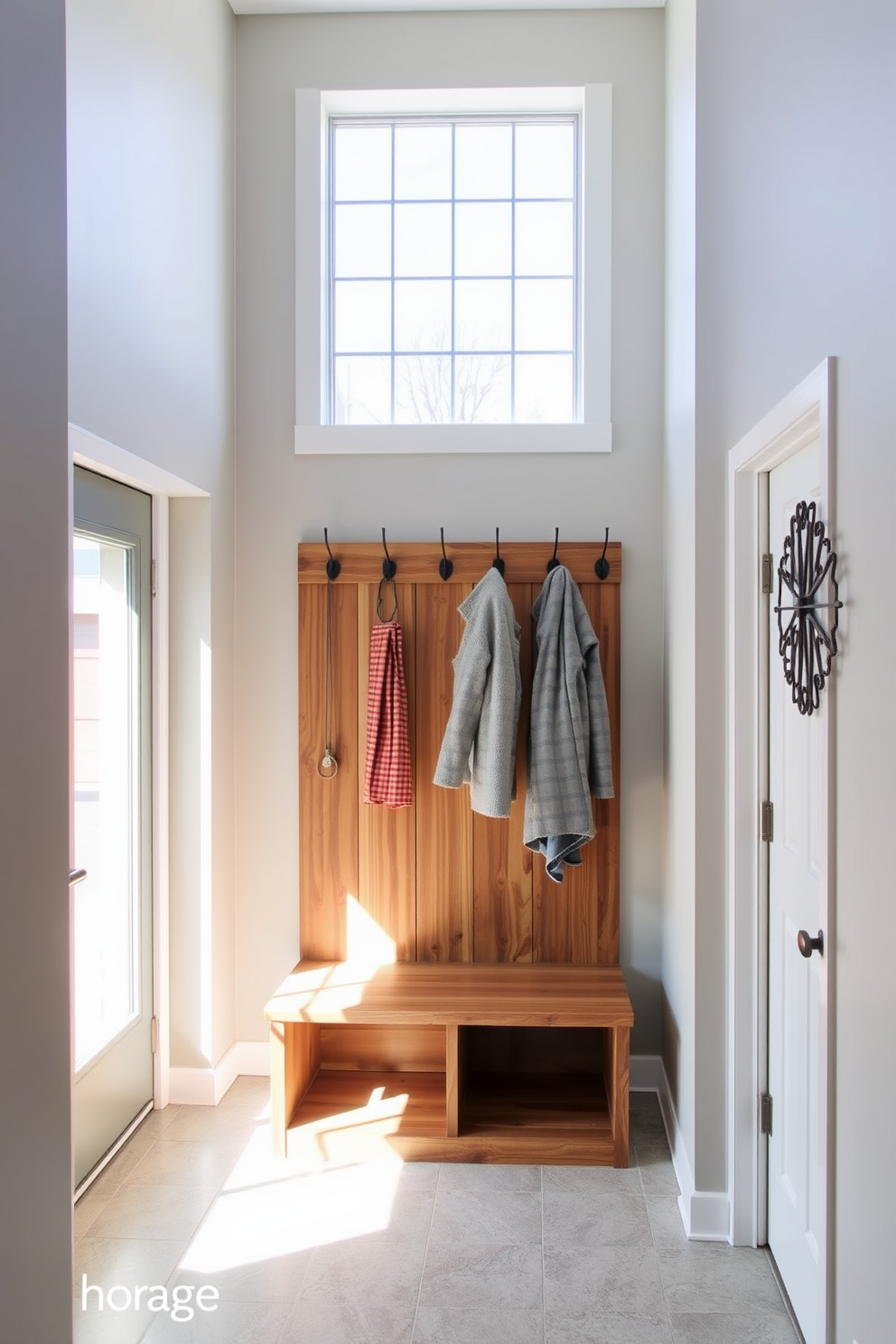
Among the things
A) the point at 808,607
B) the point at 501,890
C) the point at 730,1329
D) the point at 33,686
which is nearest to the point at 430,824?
the point at 501,890

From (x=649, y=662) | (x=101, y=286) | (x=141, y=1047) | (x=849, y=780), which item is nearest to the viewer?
(x=849, y=780)

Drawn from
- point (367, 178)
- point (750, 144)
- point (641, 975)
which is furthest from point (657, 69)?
point (641, 975)

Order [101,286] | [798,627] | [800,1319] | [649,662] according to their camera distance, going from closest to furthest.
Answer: [798,627], [800,1319], [101,286], [649,662]

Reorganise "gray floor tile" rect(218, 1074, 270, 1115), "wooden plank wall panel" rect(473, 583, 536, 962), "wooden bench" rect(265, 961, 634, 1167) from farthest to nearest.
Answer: "wooden plank wall panel" rect(473, 583, 536, 962) → "gray floor tile" rect(218, 1074, 270, 1115) → "wooden bench" rect(265, 961, 634, 1167)

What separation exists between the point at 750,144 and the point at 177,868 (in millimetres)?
2400

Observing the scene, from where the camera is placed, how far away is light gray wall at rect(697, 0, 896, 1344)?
1.17 metres

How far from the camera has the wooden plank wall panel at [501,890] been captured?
2.85 meters

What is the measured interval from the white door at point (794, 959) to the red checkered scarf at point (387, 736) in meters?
1.13

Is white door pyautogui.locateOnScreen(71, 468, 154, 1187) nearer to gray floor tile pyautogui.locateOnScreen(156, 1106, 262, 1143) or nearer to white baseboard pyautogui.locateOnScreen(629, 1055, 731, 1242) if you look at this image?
gray floor tile pyautogui.locateOnScreen(156, 1106, 262, 1143)

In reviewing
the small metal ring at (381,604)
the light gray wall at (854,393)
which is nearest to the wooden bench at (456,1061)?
the small metal ring at (381,604)

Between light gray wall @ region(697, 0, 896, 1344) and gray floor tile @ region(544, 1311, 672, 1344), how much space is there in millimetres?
623

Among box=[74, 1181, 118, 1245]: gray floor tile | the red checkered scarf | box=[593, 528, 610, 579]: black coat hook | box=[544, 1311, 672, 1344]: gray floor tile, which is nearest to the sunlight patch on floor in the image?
box=[74, 1181, 118, 1245]: gray floor tile

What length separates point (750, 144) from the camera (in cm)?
186

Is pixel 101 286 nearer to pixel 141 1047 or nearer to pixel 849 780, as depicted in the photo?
pixel 849 780
